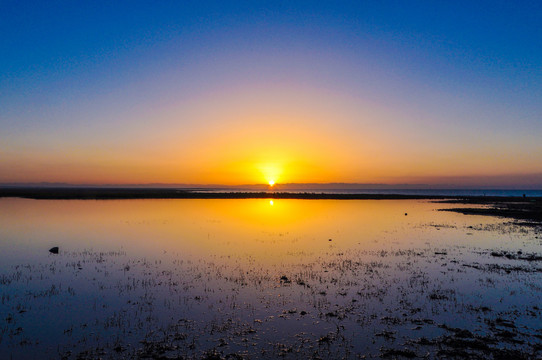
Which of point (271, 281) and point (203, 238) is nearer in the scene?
point (271, 281)

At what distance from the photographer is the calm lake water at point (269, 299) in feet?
37.4

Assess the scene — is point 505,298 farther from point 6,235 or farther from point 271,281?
point 6,235

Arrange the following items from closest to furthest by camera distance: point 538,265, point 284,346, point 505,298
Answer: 1. point 284,346
2. point 505,298
3. point 538,265

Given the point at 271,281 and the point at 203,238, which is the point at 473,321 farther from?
the point at 203,238

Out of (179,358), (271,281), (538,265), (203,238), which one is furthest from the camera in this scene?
(203,238)

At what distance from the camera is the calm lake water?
37.4ft

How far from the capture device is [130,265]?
22.7 meters

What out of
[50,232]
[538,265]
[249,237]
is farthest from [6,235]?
[538,265]

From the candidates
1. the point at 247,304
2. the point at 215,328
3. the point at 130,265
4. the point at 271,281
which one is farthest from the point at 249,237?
the point at 215,328

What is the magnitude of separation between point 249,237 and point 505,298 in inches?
876

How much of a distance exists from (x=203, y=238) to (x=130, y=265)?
11.0 meters

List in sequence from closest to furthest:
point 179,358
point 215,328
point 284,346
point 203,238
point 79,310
Answer: 1. point 179,358
2. point 284,346
3. point 215,328
4. point 79,310
5. point 203,238

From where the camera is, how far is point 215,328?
502 inches

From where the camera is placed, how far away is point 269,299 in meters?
15.9
